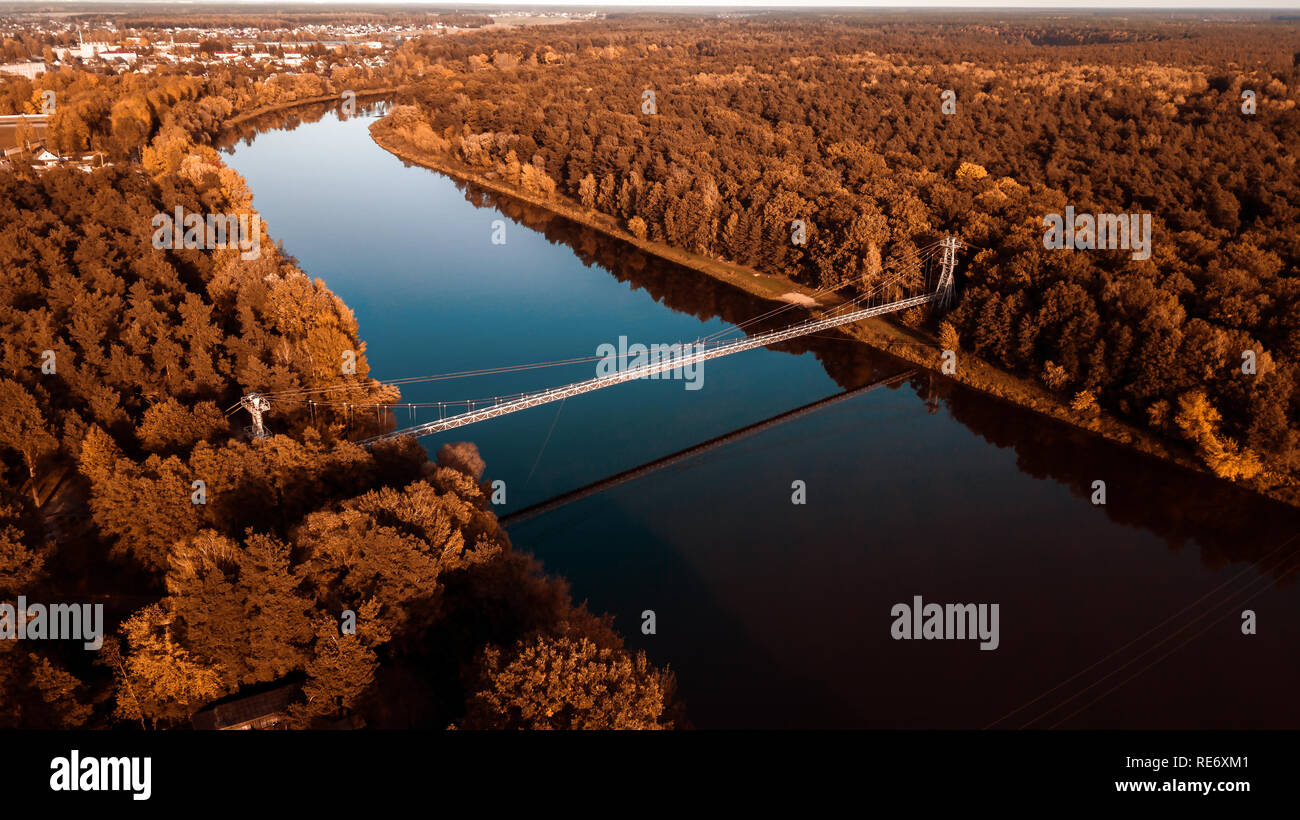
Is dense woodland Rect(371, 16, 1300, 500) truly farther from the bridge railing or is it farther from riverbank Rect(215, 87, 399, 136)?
riverbank Rect(215, 87, 399, 136)

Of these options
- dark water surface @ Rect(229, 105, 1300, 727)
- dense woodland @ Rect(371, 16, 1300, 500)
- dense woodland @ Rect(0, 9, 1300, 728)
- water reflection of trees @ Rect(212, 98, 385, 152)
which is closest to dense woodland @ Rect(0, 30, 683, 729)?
dense woodland @ Rect(0, 9, 1300, 728)

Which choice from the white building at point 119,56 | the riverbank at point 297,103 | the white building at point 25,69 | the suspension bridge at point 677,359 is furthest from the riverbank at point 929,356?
the white building at point 119,56

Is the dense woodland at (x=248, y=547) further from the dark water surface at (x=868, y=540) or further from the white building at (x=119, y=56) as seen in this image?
the white building at (x=119, y=56)

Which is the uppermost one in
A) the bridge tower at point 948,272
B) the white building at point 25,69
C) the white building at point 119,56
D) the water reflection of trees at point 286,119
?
the white building at point 119,56

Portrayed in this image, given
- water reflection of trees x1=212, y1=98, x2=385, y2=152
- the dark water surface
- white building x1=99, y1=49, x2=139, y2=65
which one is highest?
white building x1=99, y1=49, x2=139, y2=65

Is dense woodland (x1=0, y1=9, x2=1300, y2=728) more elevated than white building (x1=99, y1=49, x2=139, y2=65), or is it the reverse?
white building (x1=99, y1=49, x2=139, y2=65)

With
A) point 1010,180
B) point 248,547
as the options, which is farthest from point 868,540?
point 1010,180

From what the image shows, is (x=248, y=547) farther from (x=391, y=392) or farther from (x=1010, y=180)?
(x=1010, y=180)
